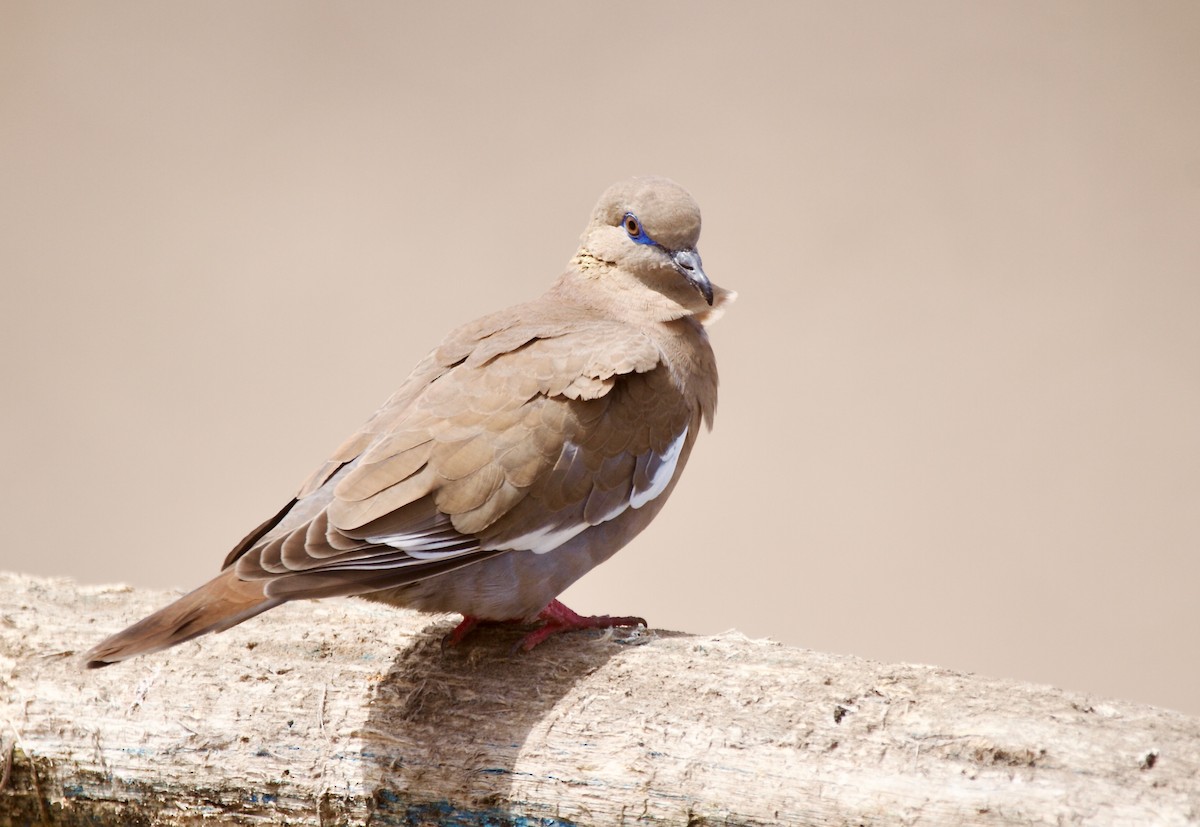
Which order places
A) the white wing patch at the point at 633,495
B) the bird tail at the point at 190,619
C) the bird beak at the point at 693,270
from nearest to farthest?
the bird tail at the point at 190,619 → the white wing patch at the point at 633,495 → the bird beak at the point at 693,270

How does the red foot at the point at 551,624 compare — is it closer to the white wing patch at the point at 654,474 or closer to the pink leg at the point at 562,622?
the pink leg at the point at 562,622

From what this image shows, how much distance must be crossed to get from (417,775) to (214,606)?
1.48ft

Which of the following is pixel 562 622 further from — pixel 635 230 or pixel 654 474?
pixel 635 230

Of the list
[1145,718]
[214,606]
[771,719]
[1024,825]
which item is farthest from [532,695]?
[1145,718]

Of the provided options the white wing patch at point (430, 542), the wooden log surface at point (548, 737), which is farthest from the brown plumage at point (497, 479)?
the wooden log surface at point (548, 737)

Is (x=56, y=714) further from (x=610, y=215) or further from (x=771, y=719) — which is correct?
(x=610, y=215)

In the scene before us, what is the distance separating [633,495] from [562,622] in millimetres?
265

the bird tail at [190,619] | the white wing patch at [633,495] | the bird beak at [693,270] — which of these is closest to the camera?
the bird tail at [190,619]

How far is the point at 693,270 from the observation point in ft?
8.16

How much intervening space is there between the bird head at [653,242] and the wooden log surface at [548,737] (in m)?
0.75

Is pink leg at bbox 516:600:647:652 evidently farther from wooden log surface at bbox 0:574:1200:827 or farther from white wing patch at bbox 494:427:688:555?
white wing patch at bbox 494:427:688:555

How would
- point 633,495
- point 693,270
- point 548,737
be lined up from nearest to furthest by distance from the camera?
point 548,737 < point 633,495 < point 693,270

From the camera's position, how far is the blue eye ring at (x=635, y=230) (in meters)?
2.54

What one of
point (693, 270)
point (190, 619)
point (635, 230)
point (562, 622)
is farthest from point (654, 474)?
point (190, 619)
